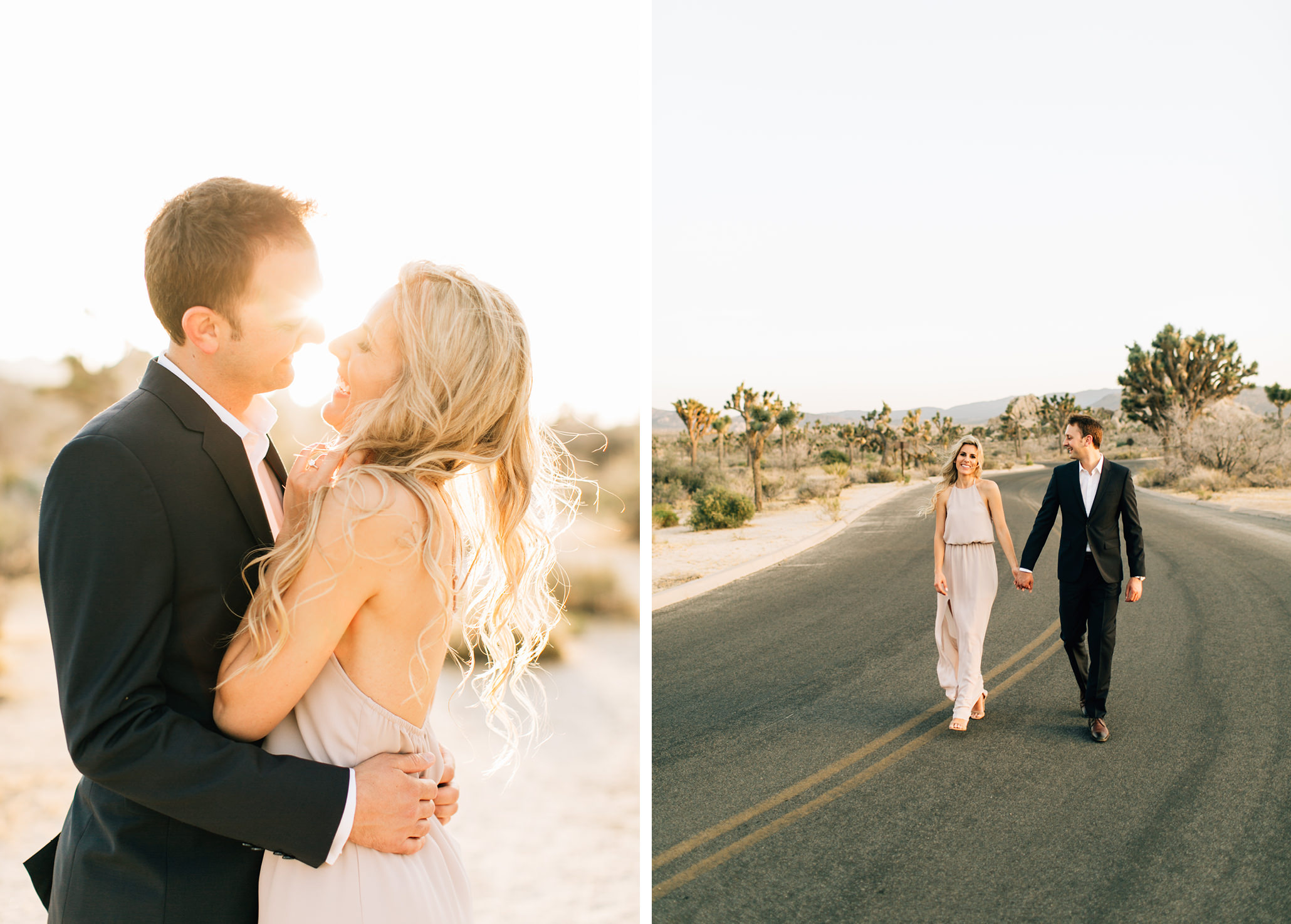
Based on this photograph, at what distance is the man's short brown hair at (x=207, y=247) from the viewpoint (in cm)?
146

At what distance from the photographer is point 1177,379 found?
33.4 feet

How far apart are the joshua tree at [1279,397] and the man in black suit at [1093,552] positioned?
17.5 feet

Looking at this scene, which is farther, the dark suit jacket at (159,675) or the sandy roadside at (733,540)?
the sandy roadside at (733,540)

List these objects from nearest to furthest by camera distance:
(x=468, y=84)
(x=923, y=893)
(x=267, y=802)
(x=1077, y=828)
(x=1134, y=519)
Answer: (x=267, y=802) → (x=923, y=893) → (x=1077, y=828) → (x=1134, y=519) → (x=468, y=84)

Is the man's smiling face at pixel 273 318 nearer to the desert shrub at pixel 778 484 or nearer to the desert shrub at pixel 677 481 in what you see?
the desert shrub at pixel 677 481

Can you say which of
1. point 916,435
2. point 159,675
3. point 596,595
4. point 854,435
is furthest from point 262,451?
point 854,435

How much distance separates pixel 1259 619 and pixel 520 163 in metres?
14.4

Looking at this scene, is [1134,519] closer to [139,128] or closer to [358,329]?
[358,329]

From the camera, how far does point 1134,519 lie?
17.3 ft

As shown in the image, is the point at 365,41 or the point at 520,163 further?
the point at 520,163

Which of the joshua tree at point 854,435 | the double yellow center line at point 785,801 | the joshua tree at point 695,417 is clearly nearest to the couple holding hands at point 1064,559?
the double yellow center line at point 785,801

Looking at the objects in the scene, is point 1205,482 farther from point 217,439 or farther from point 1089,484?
point 217,439

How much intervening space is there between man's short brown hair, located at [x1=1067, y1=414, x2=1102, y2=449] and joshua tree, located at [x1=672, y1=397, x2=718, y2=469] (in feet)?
54.6

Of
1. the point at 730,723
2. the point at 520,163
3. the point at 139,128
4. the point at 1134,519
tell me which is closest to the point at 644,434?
the point at 730,723
